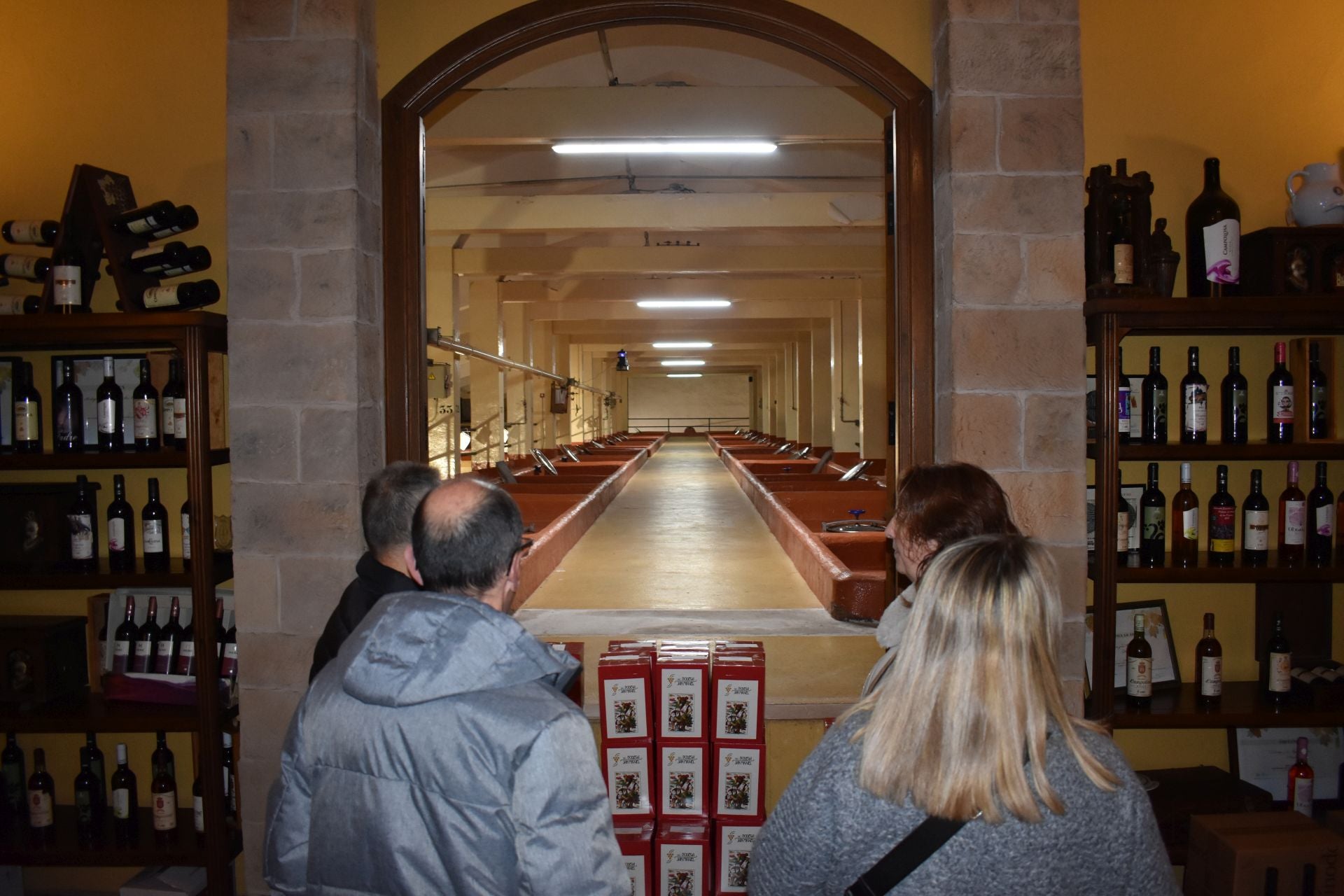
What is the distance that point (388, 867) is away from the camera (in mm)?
1333

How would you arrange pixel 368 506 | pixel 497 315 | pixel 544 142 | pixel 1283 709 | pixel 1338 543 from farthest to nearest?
pixel 497 315
pixel 544 142
pixel 1338 543
pixel 1283 709
pixel 368 506

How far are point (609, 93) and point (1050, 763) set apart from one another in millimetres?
6231

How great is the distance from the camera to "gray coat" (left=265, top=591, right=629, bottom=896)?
128cm

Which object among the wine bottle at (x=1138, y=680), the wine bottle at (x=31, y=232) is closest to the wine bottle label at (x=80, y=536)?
the wine bottle at (x=31, y=232)

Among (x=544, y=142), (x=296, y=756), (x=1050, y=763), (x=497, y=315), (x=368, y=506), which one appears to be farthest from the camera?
(x=497, y=315)

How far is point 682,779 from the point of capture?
281 cm

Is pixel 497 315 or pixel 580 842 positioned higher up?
pixel 497 315

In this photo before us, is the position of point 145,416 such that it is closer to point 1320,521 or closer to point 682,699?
point 682,699

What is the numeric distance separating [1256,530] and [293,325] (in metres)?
3.18

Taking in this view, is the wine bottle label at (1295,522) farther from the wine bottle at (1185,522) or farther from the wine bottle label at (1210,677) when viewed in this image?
the wine bottle label at (1210,677)

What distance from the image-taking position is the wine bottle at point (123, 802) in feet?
10.1

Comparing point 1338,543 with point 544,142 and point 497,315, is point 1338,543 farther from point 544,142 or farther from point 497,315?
point 497,315

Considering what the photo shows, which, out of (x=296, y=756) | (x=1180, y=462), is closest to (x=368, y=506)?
(x=296, y=756)

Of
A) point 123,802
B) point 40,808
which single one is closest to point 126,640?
point 123,802
